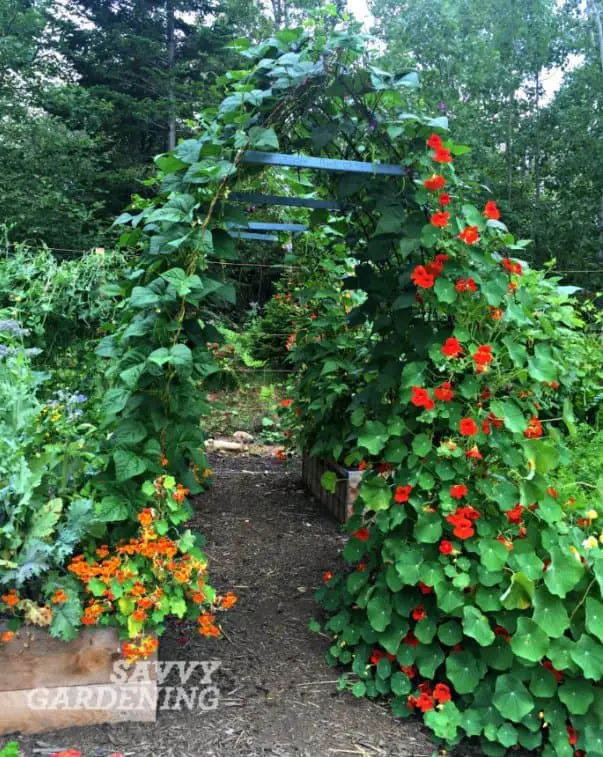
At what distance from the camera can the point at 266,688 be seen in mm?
1979

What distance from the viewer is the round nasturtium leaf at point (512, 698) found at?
1653 millimetres

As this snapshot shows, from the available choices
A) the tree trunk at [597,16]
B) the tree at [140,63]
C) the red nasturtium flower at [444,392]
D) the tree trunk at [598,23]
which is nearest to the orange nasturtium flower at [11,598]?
the red nasturtium flower at [444,392]

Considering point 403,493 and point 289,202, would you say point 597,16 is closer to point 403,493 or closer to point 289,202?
point 289,202

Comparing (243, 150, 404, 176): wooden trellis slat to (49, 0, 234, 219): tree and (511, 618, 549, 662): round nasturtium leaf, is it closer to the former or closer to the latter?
(511, 618, 549, 662): round nasturtium leaf

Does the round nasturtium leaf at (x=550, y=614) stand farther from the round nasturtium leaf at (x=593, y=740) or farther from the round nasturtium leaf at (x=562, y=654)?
the round nasturtium leaf at (x=593, y=740)

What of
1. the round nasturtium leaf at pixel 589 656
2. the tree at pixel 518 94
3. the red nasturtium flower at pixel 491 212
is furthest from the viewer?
the tree at pixel 518 94

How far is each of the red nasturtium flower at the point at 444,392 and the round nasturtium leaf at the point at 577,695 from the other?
2.70 feet

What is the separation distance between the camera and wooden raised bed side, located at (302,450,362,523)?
10.8 feet

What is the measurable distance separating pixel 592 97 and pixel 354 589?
11.6 meters

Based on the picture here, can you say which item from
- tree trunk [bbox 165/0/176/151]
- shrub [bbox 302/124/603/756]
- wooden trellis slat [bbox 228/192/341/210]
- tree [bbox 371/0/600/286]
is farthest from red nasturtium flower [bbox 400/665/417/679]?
tree trunk [bbox 165/0/176/151]

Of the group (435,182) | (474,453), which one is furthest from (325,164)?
(474,453)

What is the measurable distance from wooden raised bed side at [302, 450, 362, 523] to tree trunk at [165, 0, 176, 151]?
8.25 m

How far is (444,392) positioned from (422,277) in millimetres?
339

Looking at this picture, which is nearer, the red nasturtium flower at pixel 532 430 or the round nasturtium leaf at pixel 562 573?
the round nasturtium leaf at pixel 562 573
